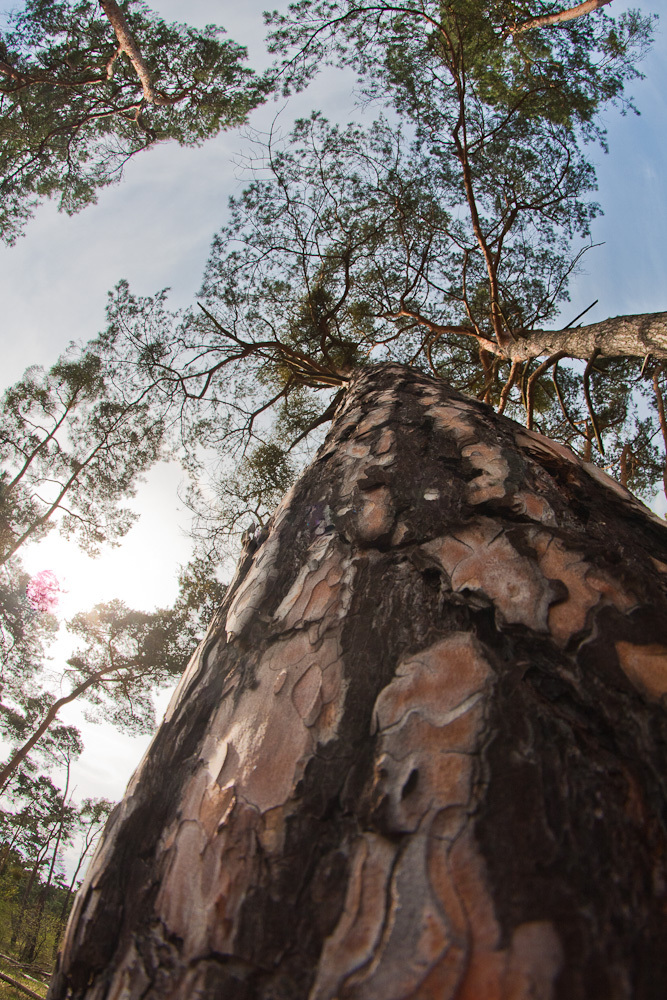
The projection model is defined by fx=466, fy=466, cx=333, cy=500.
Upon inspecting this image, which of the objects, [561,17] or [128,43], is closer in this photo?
[561,17]

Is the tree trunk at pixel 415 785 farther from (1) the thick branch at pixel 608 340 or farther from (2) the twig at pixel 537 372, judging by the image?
(2) the twig at pixel 537 372

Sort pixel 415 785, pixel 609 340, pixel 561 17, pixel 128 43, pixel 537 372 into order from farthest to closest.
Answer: pixel 128 43
pixel 561 17
pixel 537 372
pixel 609 340
pixel 415 785

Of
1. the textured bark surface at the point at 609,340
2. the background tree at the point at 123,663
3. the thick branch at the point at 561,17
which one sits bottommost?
the background tree at the point at 123,663

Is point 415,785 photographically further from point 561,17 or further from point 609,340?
point 561,17

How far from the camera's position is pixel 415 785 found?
1.37ft

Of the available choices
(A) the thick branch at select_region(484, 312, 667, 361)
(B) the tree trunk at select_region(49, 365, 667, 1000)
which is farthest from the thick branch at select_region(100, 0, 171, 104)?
(B) the tree trunk at select_region(49, 365, 667, 1000)

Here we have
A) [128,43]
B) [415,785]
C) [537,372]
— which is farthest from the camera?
[128,43]

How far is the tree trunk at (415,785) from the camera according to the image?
1.08 feet

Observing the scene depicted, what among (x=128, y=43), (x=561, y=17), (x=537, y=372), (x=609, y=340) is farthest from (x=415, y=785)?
(x=128, y=43)

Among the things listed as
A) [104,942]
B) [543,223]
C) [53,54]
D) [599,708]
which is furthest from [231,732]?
[53,54]

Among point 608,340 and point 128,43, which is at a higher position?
point 128,43

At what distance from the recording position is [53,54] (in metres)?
5.96

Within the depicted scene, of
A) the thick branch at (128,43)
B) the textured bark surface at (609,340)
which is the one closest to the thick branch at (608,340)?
the textured bark surface at (609,340)

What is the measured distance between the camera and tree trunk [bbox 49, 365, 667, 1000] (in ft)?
1.08
